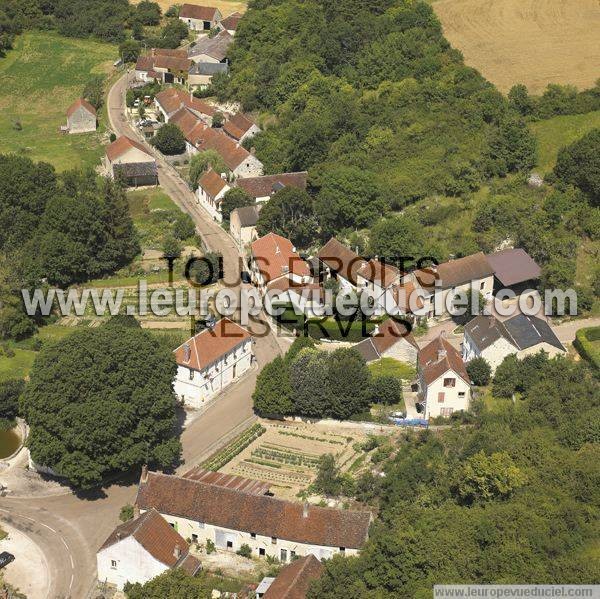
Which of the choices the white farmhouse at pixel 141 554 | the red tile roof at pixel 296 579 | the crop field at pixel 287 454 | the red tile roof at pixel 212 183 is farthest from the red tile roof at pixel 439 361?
the red tile roof at pixel 212 183

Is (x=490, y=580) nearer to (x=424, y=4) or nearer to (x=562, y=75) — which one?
(x=562, y=75)

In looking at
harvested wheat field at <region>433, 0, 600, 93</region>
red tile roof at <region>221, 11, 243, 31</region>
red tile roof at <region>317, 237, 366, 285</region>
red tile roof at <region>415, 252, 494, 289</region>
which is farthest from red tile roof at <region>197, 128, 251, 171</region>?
red tile roof at <region>221, 11, 243, 31</region>

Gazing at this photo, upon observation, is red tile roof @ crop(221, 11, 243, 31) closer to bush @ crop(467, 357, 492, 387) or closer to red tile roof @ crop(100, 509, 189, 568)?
bush @ crop(467, 357, 492, 387)

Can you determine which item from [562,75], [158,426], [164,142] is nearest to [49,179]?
[164,142]

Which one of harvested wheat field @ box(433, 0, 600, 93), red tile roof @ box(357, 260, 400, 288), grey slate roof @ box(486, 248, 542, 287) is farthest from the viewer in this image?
harvested wheat field @ box(433, 0, 600, 93)

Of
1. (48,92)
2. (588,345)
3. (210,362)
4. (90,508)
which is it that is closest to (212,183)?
(210,362)

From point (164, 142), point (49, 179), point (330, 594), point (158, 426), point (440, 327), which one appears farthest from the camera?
point (164, 142)
